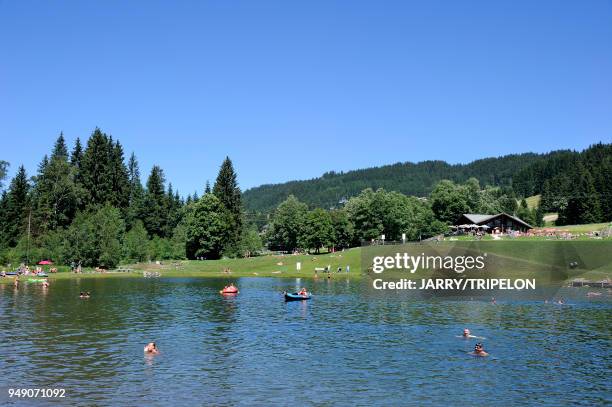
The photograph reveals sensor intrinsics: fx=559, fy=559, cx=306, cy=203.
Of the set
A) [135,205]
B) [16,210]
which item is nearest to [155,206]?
[135,205]

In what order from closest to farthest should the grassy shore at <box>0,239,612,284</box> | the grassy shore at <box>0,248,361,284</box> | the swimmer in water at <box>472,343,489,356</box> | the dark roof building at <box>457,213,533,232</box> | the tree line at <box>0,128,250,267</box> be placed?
the swimmer in water at <box>472,343,489,356</box>, the grassy shore at <box>0,239,612,284</box>, the grassy shore at <box>0,248,361,284</box>, the tree line at <box>0,128,250,267</box>, the dark roof building at <box>457,213,533,232</box>

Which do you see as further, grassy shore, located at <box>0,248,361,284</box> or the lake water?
grassy shore, located at <box>0,248,361,284</box>

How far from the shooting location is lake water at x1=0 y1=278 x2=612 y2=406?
3331cm

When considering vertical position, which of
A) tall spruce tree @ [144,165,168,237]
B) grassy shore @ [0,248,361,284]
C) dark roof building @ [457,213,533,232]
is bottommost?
grassy shore @ [0,248,361,284]

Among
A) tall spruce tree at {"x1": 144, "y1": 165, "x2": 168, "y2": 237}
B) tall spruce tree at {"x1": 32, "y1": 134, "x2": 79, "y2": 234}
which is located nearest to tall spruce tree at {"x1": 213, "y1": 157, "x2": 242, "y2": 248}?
tall spruce tree at {"x1": 144, "y1": 165, "x2": 168, "y2": 237}

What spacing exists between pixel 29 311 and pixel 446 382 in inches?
2053

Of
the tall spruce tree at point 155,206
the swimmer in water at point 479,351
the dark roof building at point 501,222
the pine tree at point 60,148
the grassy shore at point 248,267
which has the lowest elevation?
the swimmer in water at point 479,351

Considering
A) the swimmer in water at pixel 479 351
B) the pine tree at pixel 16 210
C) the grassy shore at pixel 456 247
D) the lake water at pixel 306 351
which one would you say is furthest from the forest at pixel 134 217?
the swimmer in water at pixel 479 351

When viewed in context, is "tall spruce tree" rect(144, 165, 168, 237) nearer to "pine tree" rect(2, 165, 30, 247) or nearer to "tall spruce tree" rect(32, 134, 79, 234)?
"tall spruce tree" rect(32, 134, 79, 234)

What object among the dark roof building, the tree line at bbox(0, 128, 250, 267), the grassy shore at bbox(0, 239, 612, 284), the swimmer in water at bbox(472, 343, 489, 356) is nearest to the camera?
the swimmer in water at bbox(472, 343, 489, 356)

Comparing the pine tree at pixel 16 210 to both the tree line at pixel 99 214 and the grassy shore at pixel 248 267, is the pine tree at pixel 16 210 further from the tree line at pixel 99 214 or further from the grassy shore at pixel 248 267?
the grassy shore at pixel 248 267

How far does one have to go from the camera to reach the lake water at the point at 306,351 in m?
33.3

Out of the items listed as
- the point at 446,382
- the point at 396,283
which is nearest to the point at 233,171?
the point at 396,283

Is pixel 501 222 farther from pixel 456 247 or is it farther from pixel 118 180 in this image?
pixel 118 180
